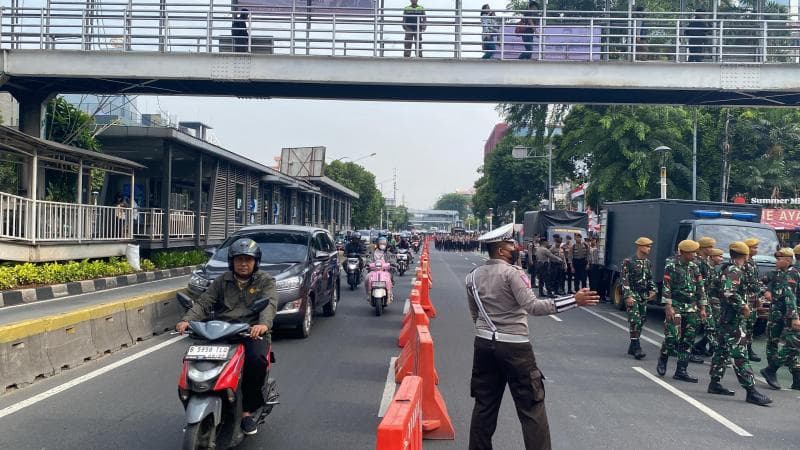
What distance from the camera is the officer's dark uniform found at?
490 centimetres

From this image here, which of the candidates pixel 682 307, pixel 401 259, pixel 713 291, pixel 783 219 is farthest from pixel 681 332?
pixel 401 259

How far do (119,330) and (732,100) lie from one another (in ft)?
52.6

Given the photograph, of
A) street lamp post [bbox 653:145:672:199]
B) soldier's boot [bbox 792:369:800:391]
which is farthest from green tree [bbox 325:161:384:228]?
soldier's boot [bbox 792:369:800:391]

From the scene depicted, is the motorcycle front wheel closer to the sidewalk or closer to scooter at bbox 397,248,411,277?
the sidewalk

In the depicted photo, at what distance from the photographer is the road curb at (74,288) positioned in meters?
15.6

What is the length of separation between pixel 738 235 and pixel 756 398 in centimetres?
734

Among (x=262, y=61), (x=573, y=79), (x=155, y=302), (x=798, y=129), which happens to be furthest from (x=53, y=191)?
(x=798, y=129)

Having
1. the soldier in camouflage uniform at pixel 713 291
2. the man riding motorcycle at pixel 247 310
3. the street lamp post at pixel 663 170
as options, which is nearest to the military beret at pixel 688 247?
the soldier in camouflage uniform at pixel 713 291

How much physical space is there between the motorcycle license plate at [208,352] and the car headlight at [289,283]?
5609mm

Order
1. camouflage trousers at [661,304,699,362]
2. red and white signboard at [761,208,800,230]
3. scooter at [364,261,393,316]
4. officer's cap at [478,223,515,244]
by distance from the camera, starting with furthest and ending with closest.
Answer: red and white signboard at [761,208,800,230] < scooter at [364,261,393,316] < camouflage trousers at [661,304,699,362] < officer's cap at [478,223,515,244]

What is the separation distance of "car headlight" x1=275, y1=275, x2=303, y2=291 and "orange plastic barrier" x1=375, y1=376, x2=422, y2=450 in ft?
20.7

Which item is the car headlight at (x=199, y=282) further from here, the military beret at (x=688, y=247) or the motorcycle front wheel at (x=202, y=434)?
the military beret at (x=688, y=247)

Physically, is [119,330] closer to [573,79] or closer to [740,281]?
[740,281]

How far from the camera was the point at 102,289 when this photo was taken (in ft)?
64.0
